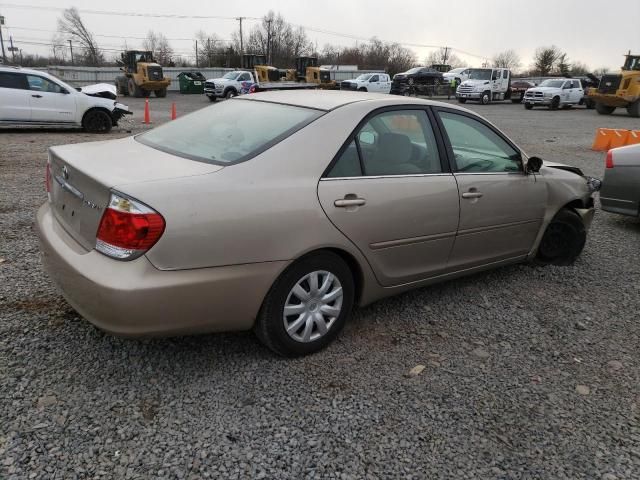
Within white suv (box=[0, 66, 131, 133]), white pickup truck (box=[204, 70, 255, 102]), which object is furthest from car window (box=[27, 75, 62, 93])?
white pickup truck (box=[204, 70, 255, 102])

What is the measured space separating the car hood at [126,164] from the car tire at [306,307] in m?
0.73

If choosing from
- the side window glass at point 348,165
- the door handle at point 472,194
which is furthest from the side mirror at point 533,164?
the side window glass at point 348,165

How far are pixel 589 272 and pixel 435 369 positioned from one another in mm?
2531

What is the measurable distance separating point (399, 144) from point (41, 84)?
12.1 meters

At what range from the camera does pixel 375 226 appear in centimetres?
320

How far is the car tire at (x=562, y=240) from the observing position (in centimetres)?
480

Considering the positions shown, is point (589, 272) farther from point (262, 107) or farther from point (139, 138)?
point (139, 138)

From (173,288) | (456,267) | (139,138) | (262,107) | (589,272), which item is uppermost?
(262,107)

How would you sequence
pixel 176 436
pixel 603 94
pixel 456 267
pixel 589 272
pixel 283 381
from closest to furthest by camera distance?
pixel 176 436 → pixel 283 381 → pixel 456 267 → pixel 589 272 → pixel 603 94

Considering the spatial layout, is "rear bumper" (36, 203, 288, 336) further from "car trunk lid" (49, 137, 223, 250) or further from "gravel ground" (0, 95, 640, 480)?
"gravel ground" (0, 95, 640, 480)

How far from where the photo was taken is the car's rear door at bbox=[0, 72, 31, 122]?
1233 cm

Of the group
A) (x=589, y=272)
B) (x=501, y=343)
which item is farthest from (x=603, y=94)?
(x=501, y=343)

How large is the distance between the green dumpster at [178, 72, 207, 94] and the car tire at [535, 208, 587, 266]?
37590mm

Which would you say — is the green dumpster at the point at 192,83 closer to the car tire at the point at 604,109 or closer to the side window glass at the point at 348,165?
the car tire at the point at 604,109
